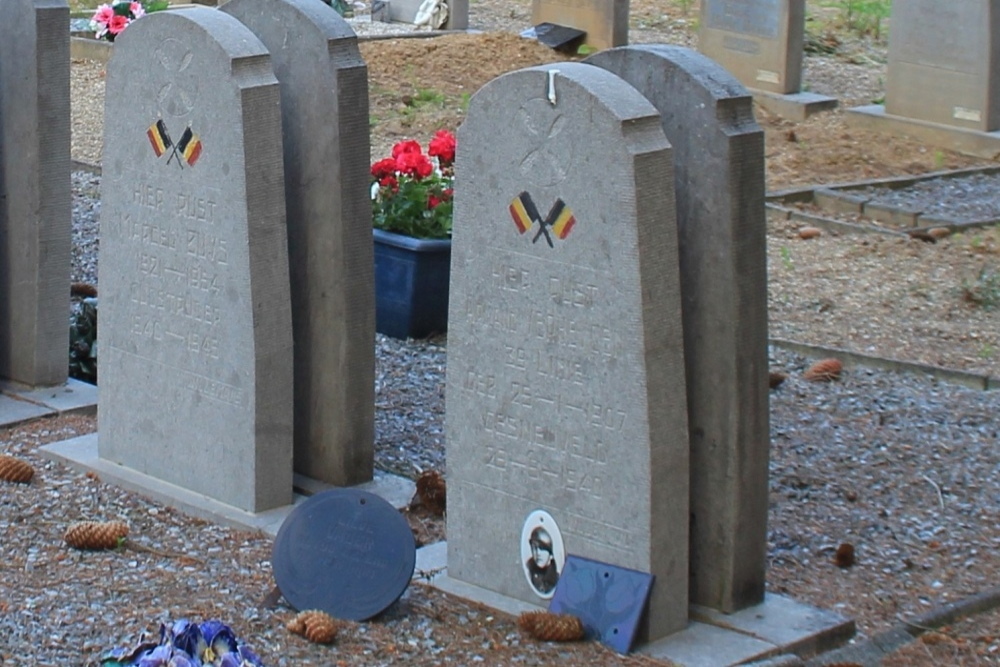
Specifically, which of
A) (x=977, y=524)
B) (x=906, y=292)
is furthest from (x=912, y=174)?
(x=977, y=524)

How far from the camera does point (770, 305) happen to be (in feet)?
24.6

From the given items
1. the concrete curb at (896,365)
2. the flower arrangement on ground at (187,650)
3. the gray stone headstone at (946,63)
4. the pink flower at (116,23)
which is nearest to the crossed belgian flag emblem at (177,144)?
the flower arrangement on ground at (187,650)

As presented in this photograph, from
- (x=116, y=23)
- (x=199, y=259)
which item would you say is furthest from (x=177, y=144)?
(x=116, y=23)

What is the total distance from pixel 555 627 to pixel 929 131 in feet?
26.2

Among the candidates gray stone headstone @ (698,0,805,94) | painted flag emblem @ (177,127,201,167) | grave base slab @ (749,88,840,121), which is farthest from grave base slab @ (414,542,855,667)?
gray stone headstone @ (698,0,805,94)

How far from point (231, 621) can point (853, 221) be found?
5.85 metres

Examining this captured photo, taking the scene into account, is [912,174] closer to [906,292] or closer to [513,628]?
[906,292]

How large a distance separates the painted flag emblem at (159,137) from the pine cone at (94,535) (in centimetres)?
109

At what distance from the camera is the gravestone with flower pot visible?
6680mm

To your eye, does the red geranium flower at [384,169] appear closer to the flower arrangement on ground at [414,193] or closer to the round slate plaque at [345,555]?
the flower arrangement on ground at [414,193]

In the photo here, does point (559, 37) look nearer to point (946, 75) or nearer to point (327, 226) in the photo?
point (946, 75)

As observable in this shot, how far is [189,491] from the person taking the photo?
194 inches

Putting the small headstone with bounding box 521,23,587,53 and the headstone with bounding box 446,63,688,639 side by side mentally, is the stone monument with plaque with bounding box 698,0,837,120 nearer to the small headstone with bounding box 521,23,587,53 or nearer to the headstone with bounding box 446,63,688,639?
the small headstone with bounding box 521,23,587,53

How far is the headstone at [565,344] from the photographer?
3.69 meters
